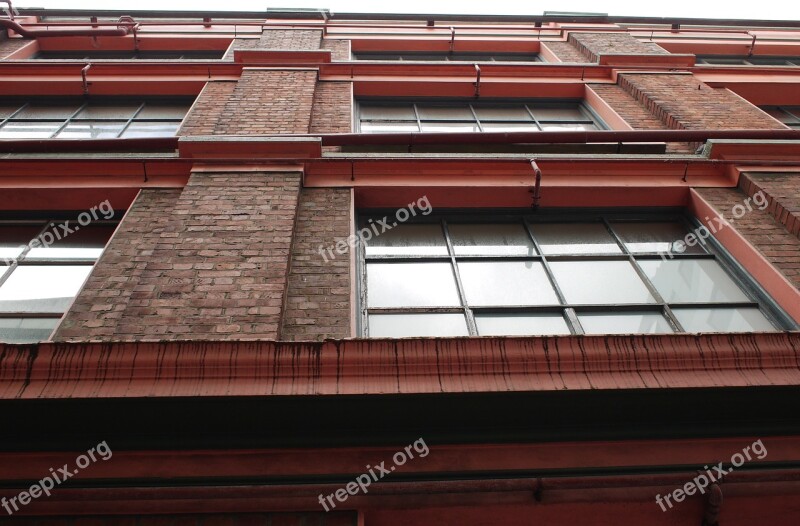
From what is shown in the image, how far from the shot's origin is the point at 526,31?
1267cm

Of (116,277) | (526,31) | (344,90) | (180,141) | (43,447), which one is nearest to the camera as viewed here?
(43,447)

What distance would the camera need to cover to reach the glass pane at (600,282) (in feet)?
15.6

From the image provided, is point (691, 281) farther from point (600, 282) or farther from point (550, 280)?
point (550, 280)

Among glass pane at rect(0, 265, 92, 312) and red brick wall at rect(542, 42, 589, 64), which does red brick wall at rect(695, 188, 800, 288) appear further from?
glass pane at rect(0, 265, 92, 312)

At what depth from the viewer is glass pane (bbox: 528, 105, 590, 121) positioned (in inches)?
340

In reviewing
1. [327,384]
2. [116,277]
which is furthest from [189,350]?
[116,277]

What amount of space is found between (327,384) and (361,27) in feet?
37.9

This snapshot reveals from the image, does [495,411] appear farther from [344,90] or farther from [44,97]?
[44,97]

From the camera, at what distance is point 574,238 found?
566cm

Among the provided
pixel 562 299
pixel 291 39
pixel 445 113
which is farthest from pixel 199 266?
pixel 291 39

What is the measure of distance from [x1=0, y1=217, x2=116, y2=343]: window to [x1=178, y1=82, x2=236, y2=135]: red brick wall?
180 cm

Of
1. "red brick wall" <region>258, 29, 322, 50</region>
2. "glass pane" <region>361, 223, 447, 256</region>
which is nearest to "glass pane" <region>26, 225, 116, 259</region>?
"glass pane" <region>361, 223, 447, 256</region>

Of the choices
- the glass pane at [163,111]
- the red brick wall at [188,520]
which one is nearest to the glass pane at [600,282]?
the red brick wall at [188,520]

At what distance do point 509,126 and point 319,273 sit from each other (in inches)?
197
